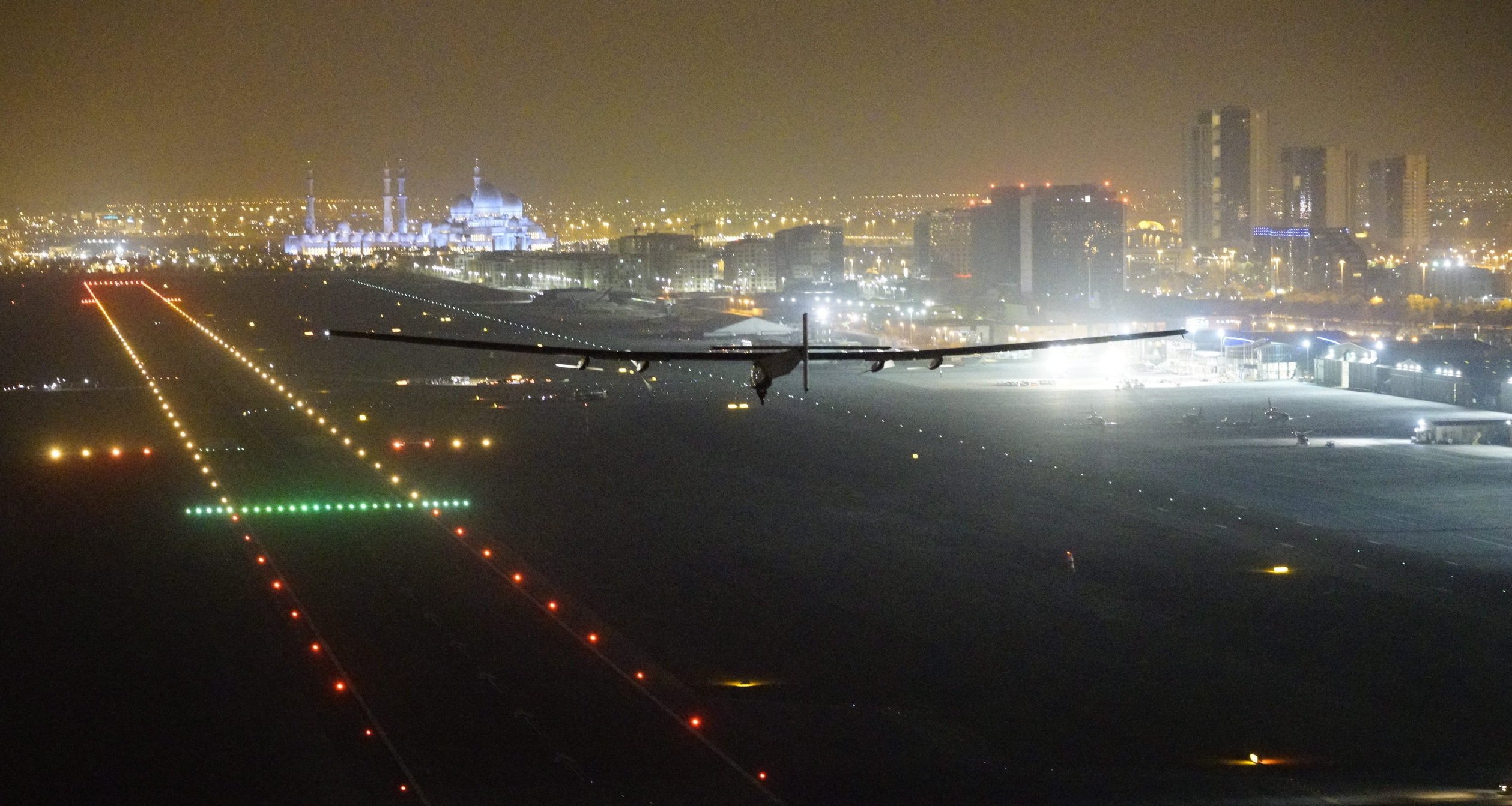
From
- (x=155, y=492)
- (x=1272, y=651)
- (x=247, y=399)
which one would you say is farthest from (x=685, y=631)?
(x=247, y=399)

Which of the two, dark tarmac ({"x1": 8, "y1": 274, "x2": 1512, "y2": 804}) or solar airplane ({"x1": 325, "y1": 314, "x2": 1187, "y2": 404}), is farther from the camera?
solar airplane ({"x1": 325, "y1": 314, "x2": 1187, "y2": 404})

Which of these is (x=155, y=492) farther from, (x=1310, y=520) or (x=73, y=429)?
(x=1310, y=520)

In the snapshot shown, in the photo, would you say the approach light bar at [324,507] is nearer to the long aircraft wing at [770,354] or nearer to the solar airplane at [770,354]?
the long aircraft wing at [770,354]

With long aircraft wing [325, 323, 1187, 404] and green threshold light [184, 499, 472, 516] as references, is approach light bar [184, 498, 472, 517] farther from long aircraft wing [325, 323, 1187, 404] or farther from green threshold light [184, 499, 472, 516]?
long aircraft wing [325, 323, 1187, 404]

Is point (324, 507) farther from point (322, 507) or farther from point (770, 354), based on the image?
point (770, 354)

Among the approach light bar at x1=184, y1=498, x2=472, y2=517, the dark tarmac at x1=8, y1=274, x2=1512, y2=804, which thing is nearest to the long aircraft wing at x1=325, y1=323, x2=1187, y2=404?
the dark tarmac at x1=8, y1=274, x2=1512, y2=804

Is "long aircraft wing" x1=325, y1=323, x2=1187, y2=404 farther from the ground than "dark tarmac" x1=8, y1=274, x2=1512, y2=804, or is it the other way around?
"long aircraft wing" x1=325, y1=323, x2=1187, y2=404

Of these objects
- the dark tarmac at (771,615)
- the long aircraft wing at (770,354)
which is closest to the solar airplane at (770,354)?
the long aircraft wing at (770,354)
